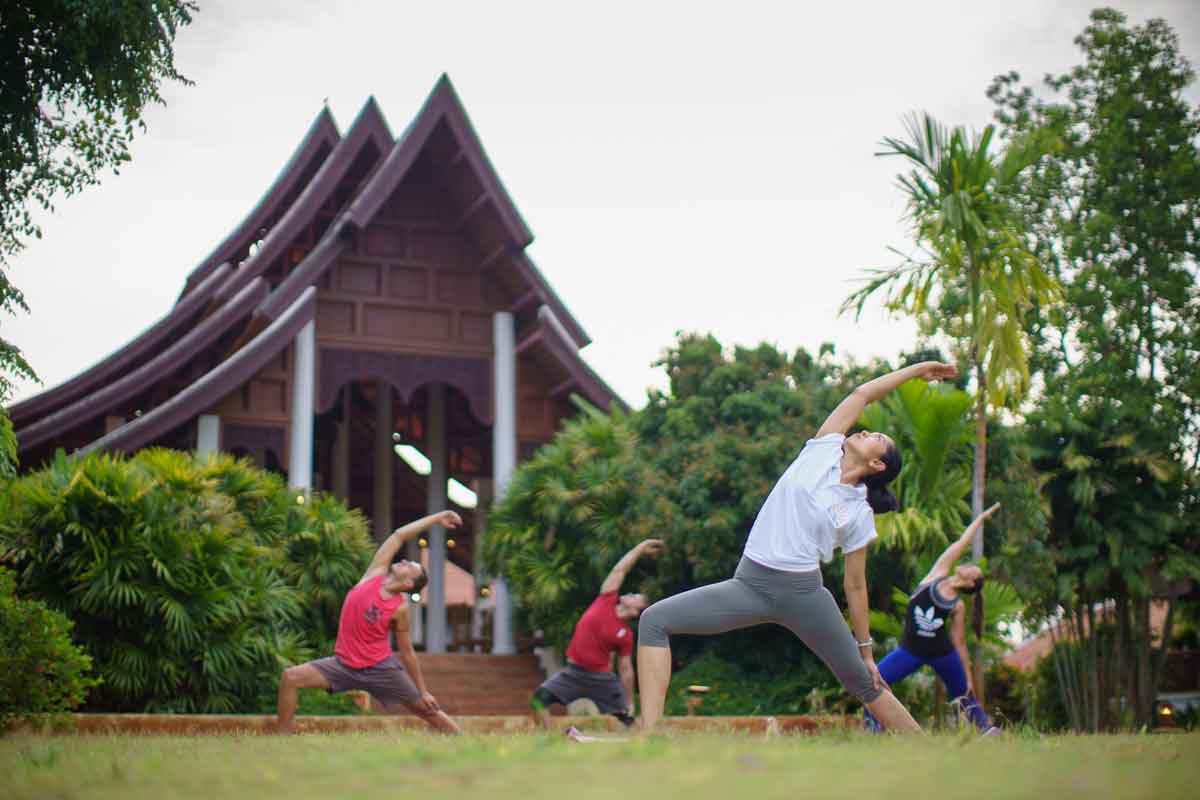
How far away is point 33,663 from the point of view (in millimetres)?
10453

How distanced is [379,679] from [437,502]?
1395 cm

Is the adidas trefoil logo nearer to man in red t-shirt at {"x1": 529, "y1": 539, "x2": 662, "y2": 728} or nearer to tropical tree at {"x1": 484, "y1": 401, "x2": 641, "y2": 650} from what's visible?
man in red t-shirt at {"x1": 529, "y1": 539, "x2": 662, "y2": 728}

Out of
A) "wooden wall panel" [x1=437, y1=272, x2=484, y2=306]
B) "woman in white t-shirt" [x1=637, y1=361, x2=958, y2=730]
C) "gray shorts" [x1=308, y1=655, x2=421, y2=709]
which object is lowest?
"gray shorts" [x1=308, y1=655, x2=421, y2=709]

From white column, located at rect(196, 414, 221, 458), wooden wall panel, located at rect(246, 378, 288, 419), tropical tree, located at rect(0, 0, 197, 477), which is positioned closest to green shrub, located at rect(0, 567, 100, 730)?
tropical tree, located at rect(0, 0, 197, 477)

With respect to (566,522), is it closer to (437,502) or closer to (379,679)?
(437,502)

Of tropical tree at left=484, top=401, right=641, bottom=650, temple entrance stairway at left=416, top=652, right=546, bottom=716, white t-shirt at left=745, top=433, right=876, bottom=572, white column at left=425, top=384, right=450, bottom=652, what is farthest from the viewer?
white column at left=425, top=384, right=450, bottom=652

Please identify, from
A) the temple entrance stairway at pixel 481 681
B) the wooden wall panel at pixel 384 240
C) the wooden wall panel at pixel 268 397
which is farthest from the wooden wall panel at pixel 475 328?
the temple entrance stairway at pixel 481 681

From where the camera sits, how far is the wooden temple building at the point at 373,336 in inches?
755

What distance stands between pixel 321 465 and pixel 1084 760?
22838mm

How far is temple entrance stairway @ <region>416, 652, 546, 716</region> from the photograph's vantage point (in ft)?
61.6

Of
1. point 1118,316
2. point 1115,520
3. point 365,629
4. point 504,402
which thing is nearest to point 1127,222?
point 1118,316

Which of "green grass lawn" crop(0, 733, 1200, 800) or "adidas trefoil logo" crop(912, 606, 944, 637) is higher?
"adidas trefoil logo" crop(912, 606, 944, 637)

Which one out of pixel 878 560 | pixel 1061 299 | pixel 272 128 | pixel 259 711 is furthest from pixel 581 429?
pixel 272 128

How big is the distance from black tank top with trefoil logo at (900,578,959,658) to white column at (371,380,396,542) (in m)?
15.9
